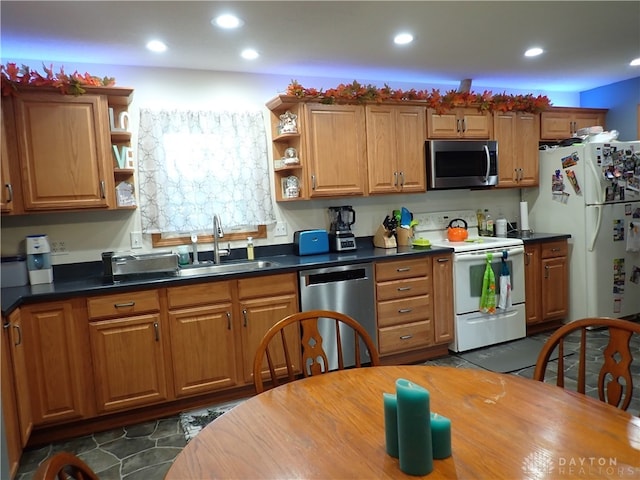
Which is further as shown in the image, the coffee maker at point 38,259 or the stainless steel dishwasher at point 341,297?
the stainless steel dishwasher at point 341,297

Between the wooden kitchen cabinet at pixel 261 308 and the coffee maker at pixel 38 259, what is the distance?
4.09 feet

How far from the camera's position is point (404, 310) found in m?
3.48

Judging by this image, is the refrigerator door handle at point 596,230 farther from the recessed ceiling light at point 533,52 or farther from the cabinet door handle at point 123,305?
the cabinet door handle at point 123,305

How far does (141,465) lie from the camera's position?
7.63 feet

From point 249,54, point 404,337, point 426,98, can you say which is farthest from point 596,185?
point 249,54

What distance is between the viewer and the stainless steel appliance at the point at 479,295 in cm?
363

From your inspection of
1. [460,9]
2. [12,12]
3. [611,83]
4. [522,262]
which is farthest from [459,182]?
[12,12]

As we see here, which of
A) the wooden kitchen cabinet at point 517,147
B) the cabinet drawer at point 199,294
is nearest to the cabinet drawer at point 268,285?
the cabinet drawer at point 199,294

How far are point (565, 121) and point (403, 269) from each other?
258 centimetres

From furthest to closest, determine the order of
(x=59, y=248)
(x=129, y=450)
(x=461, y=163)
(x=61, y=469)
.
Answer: (x=461, y=163) → (x=59, y=248) → (x=129, y=450) → (x=61, y=469)

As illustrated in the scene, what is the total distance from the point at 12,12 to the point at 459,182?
131 inches

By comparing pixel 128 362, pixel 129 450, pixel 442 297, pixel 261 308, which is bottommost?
pixel 129 450

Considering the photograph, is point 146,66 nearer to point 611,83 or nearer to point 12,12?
point 12,12

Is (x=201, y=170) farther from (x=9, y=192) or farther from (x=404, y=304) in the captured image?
(x=404, y=304)
